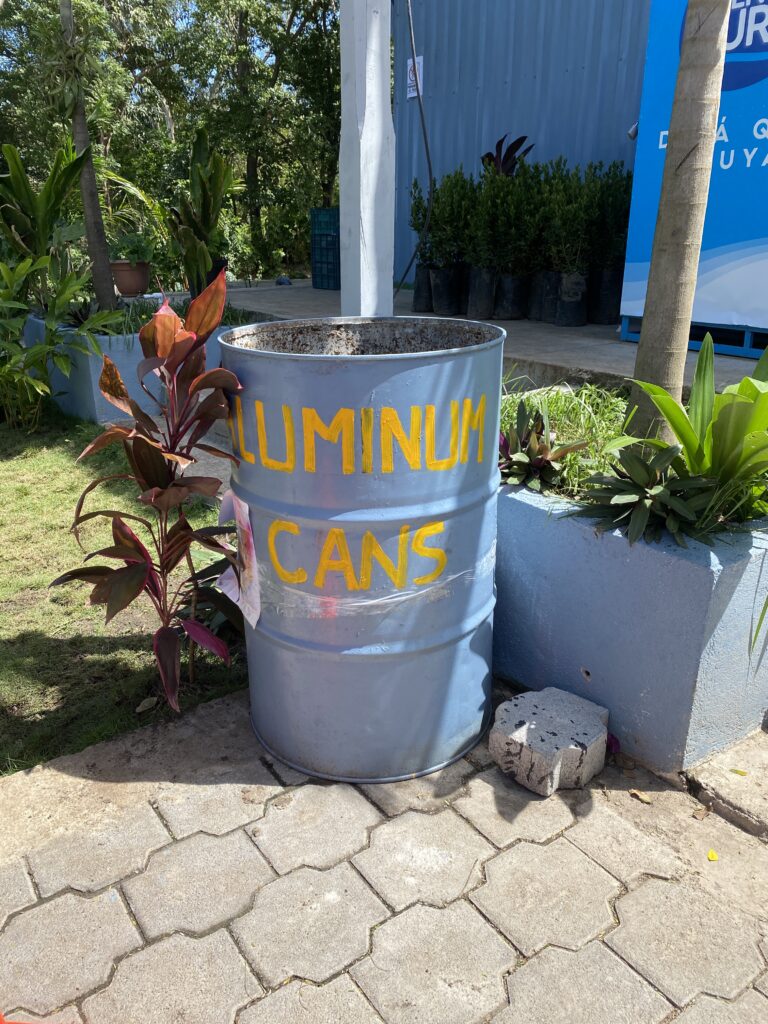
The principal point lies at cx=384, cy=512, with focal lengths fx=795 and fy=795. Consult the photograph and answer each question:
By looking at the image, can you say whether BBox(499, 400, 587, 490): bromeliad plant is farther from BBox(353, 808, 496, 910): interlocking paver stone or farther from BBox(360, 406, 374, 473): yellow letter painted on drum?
BBox(353, 808, 496, 910): interlocking paver stone

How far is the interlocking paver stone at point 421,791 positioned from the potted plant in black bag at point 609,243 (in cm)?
573

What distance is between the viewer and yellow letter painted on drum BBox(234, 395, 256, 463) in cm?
229

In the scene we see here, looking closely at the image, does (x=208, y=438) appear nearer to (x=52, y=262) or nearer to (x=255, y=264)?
(x=52, y=262)

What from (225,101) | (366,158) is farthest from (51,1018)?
(225,101)

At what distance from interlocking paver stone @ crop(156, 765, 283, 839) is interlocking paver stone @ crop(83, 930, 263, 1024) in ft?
1.25

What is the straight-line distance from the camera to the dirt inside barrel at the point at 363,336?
8.95 feet

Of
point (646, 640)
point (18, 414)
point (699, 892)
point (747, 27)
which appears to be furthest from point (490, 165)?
point (699, 892)

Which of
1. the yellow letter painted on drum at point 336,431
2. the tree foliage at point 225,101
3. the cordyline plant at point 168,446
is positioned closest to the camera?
the yellow letter painted on drum at point 336,431

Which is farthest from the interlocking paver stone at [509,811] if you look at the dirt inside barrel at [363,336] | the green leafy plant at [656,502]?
the dirt inside barrel at [363,336]

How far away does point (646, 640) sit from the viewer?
2.46 metres

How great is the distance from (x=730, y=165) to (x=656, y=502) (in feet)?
13.1

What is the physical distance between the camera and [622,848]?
2229mm

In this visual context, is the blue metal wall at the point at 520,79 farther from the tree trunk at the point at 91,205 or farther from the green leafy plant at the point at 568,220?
the tree trunk at the point at 91,205

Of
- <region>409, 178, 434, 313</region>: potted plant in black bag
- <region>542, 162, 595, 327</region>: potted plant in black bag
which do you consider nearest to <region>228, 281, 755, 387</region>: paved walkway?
<region>542, 162, 595, 327</region>: potted plant in black bag
